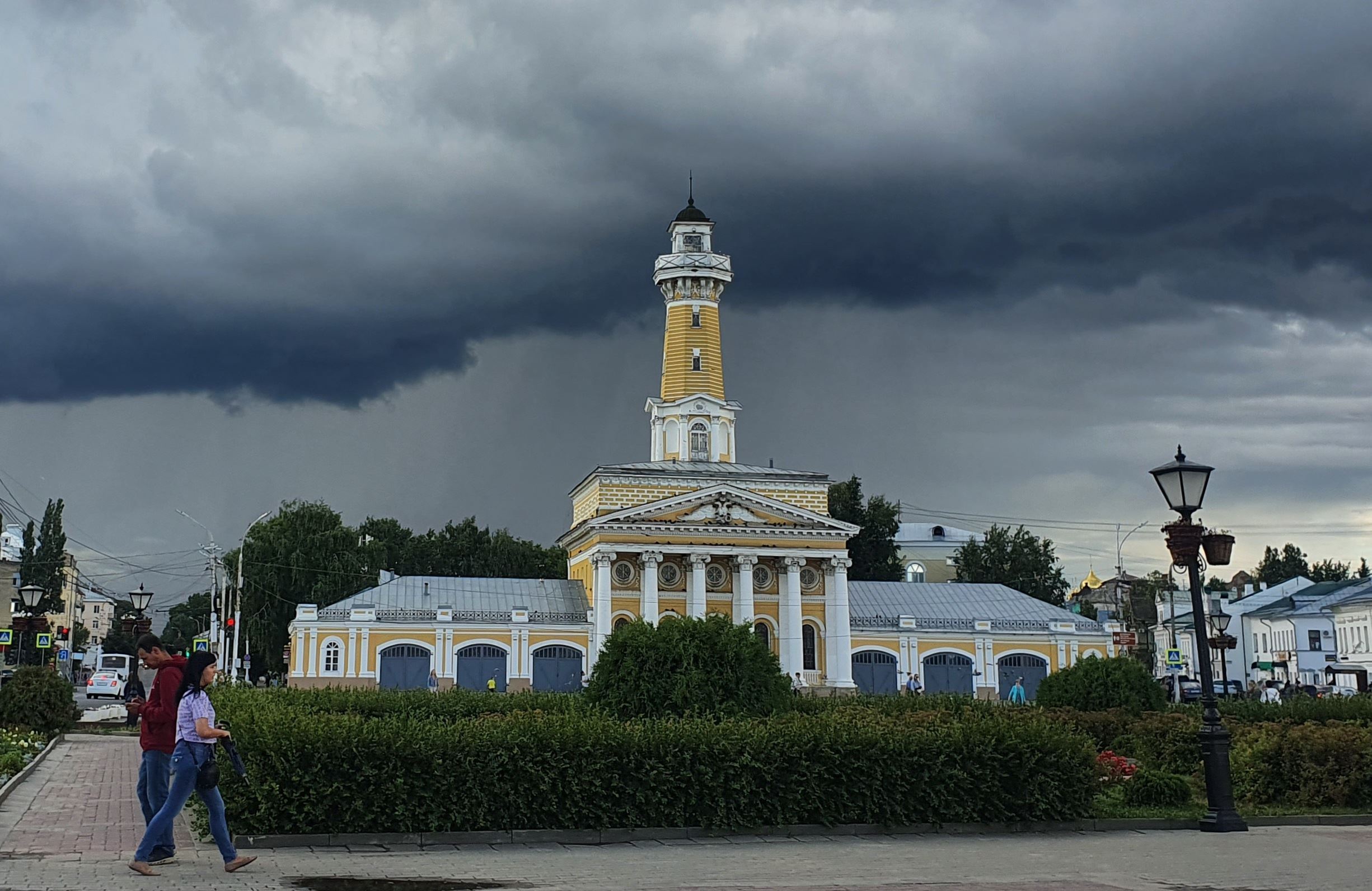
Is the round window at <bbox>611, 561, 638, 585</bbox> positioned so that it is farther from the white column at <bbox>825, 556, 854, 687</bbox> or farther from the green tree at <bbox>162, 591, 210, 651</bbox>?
the green tree at <bbox>162, 591, 210, 651</bbox>

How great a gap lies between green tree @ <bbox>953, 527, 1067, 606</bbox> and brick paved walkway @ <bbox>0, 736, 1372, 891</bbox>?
74.5 m

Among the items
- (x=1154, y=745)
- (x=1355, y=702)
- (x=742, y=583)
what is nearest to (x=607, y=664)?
(x=1154, y=745)

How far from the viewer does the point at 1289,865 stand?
41.2ft

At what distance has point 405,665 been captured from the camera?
5866 centimetres

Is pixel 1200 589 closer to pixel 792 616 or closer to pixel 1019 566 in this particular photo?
pixel 792 616

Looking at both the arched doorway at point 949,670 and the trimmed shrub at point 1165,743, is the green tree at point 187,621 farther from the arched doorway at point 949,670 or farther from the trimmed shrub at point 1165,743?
the trimmed shrub at point 1165,743

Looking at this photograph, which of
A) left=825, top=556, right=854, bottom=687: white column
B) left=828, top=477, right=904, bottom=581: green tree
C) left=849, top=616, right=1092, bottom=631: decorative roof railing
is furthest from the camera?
left=828, top=477, right=904, bottom=581: green tree

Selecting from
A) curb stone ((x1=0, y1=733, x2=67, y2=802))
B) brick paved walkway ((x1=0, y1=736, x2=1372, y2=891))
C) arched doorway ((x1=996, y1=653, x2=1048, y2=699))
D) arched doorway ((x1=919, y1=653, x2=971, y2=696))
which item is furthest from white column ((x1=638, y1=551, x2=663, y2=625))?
brick paved walkway ((x1=0, y1=736, x2=1372, y2=891))

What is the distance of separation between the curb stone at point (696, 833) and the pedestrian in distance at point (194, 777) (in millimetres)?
1467

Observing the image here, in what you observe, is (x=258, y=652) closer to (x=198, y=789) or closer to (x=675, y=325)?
(x=675, y=325)

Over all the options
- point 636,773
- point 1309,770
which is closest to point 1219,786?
point 1309,770

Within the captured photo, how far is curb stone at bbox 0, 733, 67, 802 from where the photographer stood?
17312 millimetres

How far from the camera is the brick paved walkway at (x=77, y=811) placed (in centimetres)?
1307

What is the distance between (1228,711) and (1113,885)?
1870cm
